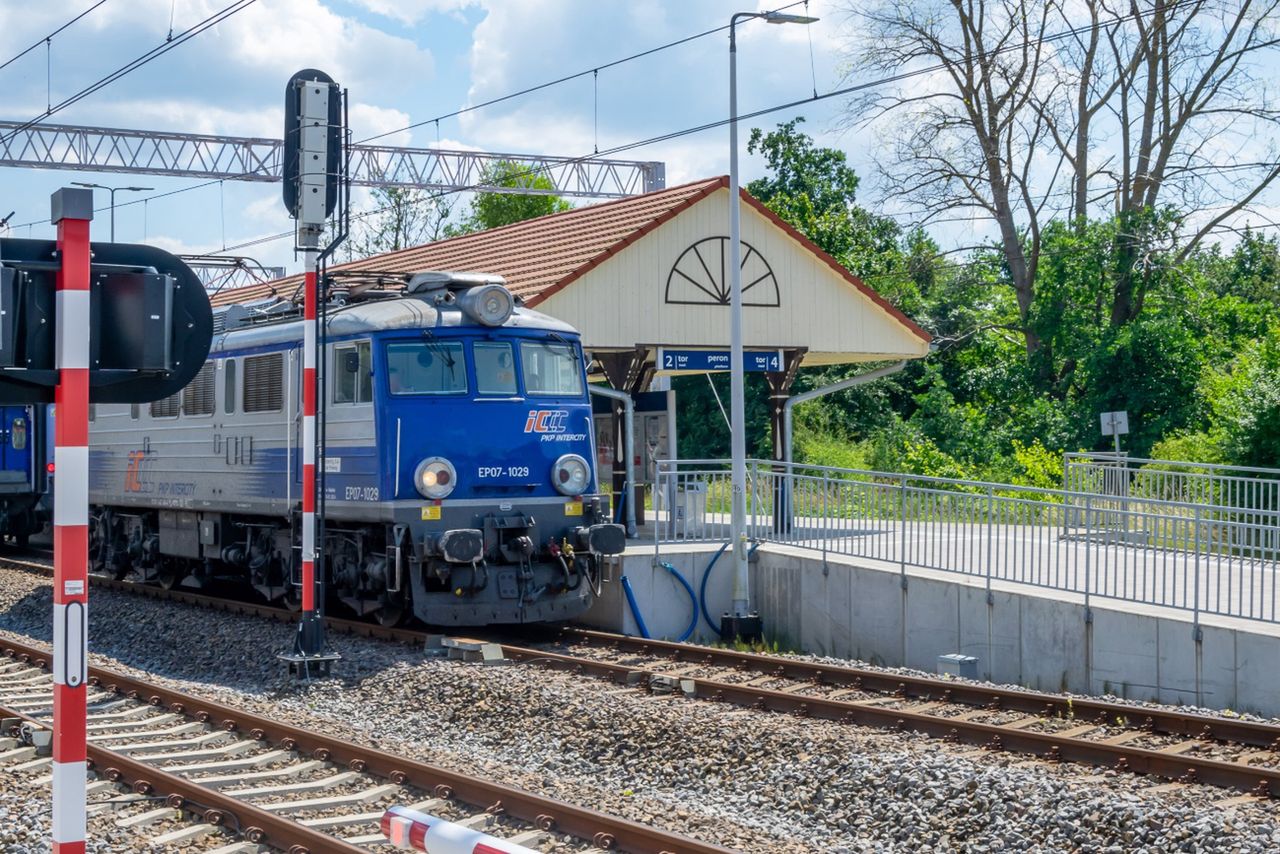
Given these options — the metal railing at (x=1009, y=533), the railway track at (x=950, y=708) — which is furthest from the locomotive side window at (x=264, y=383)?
the metal railing at (x=1009, y=533)

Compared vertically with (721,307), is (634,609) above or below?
below

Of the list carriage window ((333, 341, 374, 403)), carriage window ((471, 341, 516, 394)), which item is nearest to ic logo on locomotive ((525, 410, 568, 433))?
carriage window ((471, 341, 516, 394))

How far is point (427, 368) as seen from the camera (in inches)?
578

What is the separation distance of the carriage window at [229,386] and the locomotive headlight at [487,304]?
3.28 metres

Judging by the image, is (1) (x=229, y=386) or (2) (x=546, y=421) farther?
(1) (x=229, y=386)

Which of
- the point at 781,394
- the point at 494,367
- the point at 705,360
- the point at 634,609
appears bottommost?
the point at 634,609

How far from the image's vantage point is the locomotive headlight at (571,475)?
15211mm

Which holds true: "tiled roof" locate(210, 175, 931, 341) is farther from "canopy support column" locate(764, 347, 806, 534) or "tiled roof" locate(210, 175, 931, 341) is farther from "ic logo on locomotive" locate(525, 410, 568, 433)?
"ic logo on locomotive" locate(525, 410, 568, 433)

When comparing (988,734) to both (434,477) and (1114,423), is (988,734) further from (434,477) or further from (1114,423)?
(1114,423)

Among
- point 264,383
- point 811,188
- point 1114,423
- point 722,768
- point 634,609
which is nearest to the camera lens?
point 722,768

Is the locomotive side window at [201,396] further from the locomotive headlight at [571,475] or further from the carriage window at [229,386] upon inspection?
the locomotive headlight at [571,475]

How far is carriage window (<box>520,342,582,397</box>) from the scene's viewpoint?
50.1 feet

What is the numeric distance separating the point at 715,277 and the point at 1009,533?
20.6ft

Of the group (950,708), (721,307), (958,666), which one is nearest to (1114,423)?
(721,307)
